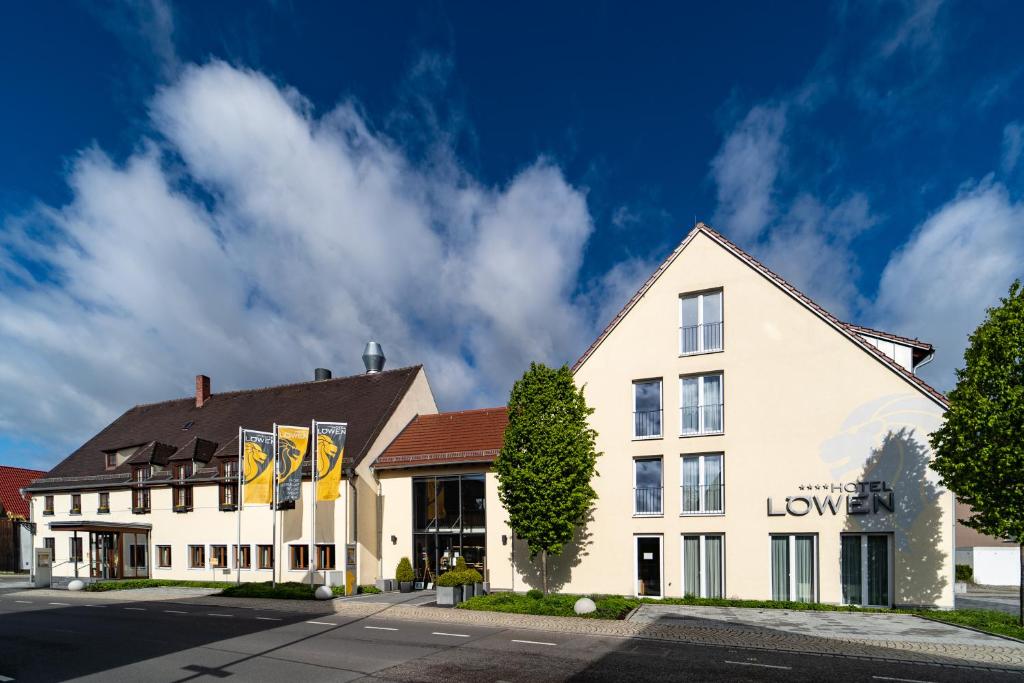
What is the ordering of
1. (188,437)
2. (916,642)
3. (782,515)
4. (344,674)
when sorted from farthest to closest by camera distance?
(188,437), (782,515), (916,642), (344,674)

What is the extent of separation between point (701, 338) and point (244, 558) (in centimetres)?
2379

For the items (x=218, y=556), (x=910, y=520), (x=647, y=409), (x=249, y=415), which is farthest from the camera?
(x=249, y=415)

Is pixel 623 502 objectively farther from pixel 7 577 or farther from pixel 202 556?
pixel 7 577

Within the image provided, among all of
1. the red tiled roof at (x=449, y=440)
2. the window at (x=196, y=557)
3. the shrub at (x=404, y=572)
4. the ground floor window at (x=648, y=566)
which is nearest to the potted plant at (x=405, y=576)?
the shrub at (x=404, y=572)

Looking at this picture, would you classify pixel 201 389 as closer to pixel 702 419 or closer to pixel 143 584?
pixel 143 584

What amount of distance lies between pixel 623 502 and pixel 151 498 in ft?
84.9

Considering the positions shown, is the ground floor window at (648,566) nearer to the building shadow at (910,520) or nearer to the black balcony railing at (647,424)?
the black balcony railing at (647,424)

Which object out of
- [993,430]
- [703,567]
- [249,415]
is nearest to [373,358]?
[249,415]

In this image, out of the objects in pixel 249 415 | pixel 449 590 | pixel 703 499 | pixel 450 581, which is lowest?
pixel 449 590

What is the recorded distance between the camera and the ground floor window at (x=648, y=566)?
23219mm

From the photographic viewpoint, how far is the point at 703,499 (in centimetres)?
2297

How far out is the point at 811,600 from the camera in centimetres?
2098

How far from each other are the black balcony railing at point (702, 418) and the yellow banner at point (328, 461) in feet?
45.3

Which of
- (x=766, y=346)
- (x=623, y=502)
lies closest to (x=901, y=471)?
(x=766, y=346)
